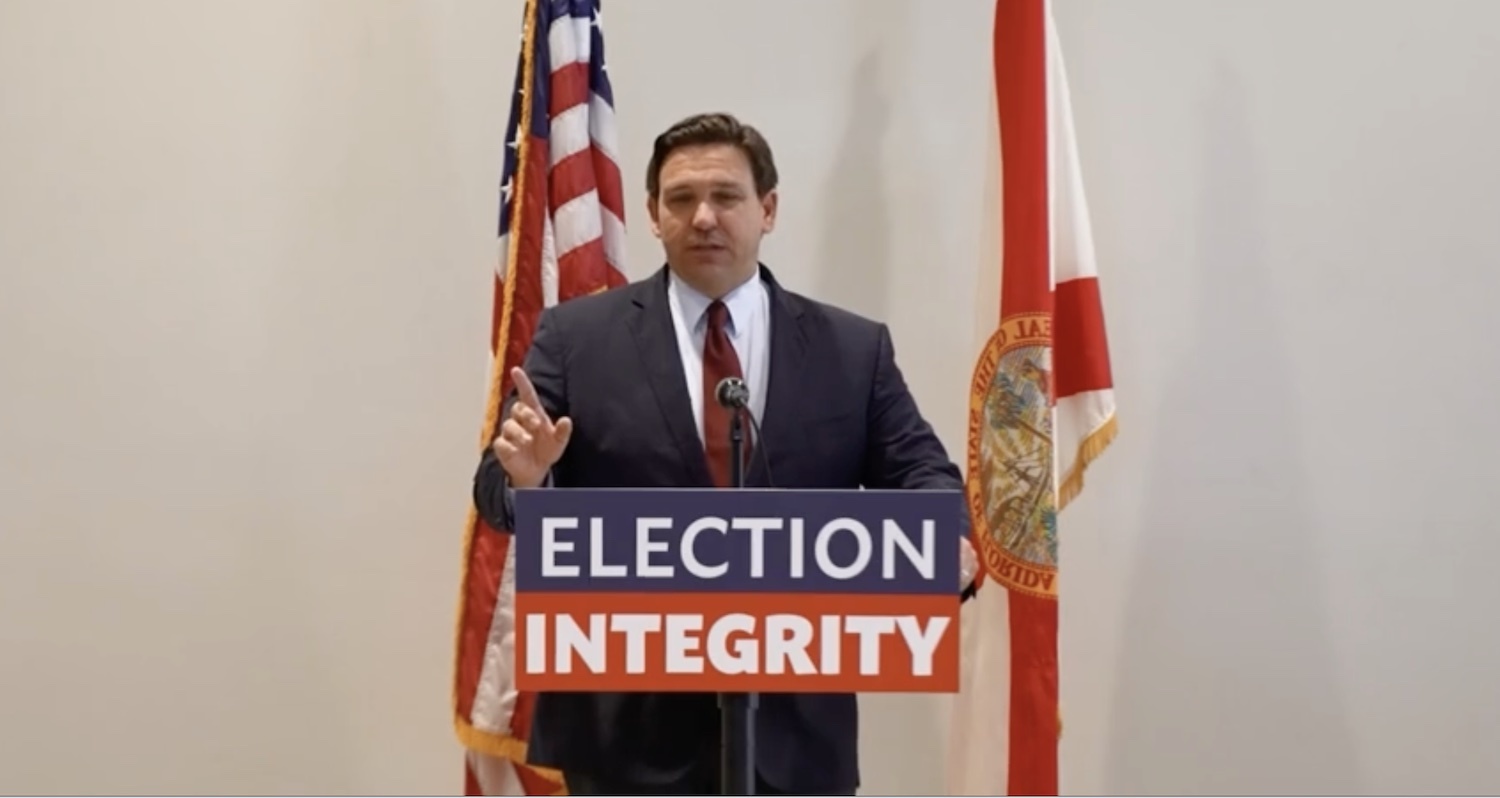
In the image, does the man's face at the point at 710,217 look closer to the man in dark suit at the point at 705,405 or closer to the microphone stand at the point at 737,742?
the man in dark suit at the point at 705,405

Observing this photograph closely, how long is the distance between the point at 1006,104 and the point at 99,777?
2.12 m

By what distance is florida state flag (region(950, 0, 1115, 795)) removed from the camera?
200 cm

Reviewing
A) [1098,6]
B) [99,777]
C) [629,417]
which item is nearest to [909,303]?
[1098,6]

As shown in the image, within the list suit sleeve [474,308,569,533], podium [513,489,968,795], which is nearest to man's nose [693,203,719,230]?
suit sleeve [474,308,569,533]

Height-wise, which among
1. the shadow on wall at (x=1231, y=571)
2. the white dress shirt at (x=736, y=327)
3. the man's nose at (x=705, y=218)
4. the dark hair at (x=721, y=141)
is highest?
the dark hair at (x=721, y=141)

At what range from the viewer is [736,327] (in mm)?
1648

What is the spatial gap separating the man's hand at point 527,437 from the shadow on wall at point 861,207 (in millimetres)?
1197

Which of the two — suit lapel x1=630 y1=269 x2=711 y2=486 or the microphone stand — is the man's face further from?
the microphone stand

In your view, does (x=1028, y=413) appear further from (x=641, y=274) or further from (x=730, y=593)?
(x=730, y=593)

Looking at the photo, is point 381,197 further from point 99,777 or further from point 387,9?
point 99,777

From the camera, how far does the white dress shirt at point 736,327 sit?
1.62 meters

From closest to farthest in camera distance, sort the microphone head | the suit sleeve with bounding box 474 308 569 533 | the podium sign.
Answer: the podium sign
the microphone head
the suit sleeve with bounding box 474 308 569 533

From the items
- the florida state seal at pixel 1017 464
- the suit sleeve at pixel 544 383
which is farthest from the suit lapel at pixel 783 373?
the florida state seal at pixel 1017 464

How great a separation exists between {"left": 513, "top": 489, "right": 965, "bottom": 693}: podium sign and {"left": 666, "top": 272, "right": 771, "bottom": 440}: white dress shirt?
0.64m
